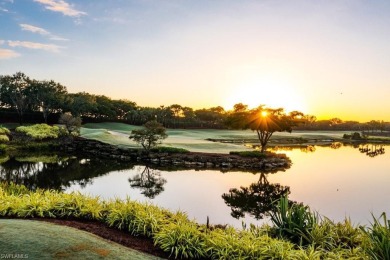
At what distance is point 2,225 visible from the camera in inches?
310

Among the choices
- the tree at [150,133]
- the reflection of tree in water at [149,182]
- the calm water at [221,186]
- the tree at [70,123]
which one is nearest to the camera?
the calm water at [221,186]

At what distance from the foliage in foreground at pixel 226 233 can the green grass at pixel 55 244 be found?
1070 millimetres

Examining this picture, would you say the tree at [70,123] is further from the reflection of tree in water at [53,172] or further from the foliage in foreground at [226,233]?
the foliage in foreground at [226,233]

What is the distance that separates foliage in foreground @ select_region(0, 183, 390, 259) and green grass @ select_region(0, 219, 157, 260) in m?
1.07

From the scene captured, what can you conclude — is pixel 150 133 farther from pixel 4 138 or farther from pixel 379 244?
pixel 379 244

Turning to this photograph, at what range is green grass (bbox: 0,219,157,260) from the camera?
259 inches

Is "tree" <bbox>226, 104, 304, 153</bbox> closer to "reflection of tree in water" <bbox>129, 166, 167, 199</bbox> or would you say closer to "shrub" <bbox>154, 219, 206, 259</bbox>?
"reflection of tree in water" <bbox>129, 166, 167, 199</bbox>

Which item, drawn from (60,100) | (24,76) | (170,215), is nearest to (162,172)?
(170,215)

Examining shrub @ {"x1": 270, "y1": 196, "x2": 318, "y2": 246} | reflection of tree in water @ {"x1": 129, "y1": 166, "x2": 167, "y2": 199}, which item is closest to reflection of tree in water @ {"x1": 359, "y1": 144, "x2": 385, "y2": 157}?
reflection of tree in water @ {"x1": 129, "y1": 166, "x2": 167, "y2": 199}

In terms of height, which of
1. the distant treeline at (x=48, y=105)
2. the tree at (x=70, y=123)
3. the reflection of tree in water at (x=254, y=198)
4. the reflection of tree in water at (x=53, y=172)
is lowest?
the reflection of tree in water at (x=254, y=198)

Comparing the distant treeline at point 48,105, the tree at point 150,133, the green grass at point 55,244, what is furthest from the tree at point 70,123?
the green grass at point 55,244

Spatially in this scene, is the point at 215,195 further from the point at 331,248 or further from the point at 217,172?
the point at 331,248

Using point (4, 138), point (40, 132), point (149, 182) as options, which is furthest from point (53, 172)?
point (40, 132)

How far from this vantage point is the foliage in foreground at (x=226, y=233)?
7027mm
